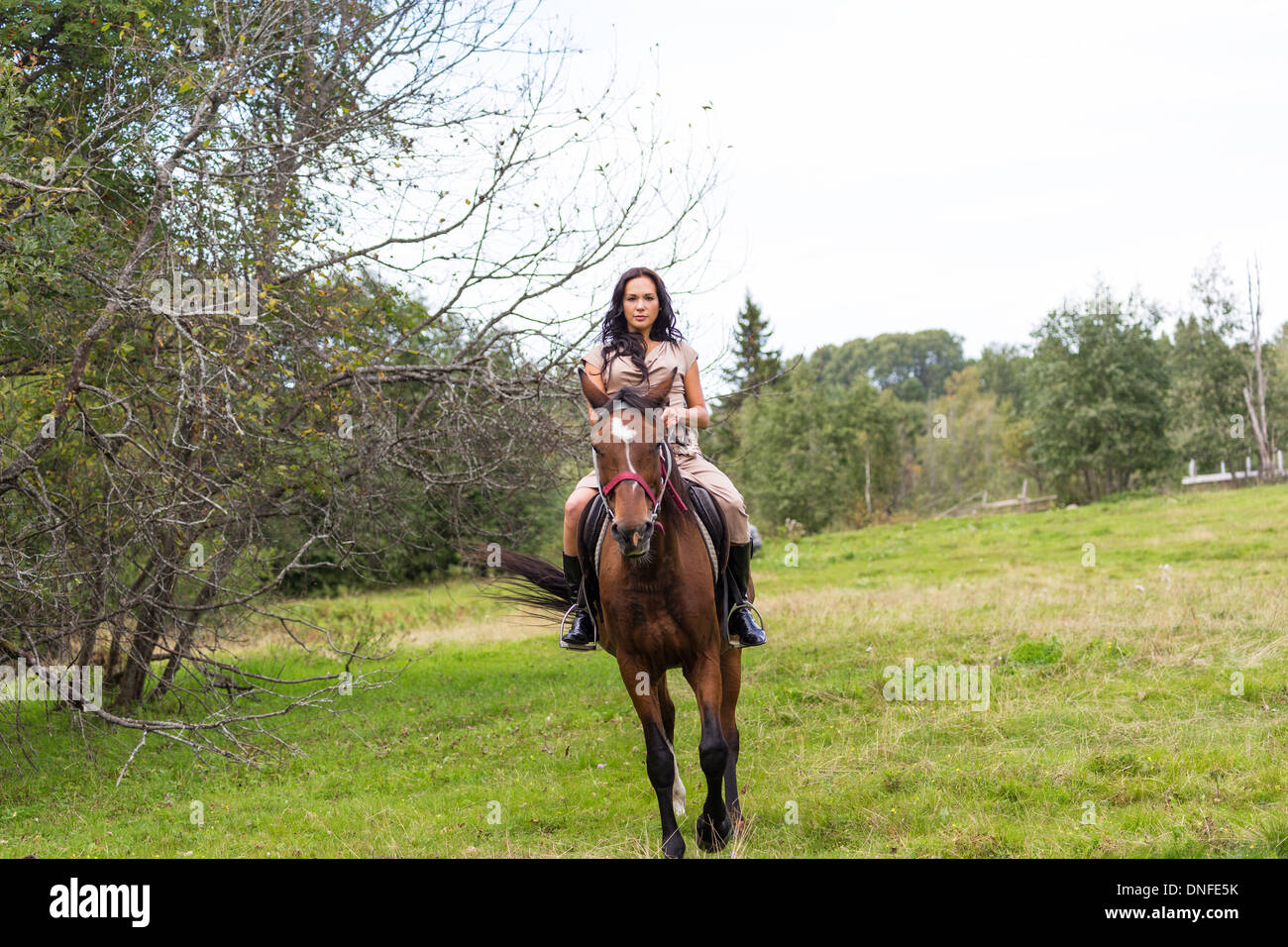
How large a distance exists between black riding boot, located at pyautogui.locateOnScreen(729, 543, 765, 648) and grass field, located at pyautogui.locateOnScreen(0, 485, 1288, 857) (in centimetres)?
113

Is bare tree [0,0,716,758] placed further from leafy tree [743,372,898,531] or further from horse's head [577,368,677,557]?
leafy tree [743,372,898,531]

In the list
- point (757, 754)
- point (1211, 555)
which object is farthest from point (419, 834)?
point (1211, 555)

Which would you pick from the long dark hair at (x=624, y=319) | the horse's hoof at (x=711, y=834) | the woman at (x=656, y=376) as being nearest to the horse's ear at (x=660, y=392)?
the woman at (x=656, y=376)

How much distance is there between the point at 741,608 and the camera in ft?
21.7

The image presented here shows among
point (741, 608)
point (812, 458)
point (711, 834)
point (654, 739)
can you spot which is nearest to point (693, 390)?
point (741, 608)

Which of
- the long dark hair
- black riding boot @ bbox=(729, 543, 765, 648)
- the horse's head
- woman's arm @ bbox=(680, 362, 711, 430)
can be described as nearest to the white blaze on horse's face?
the horse's head

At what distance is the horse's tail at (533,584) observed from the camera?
8.07 metres

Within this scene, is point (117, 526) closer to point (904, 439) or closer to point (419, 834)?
point (419, 834)

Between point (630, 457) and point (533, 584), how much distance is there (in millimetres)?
3405

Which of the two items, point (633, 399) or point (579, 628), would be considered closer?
point (633, 399)

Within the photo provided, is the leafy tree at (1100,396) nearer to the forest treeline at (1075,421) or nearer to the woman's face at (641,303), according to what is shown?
the forest treeline at (1075,421)

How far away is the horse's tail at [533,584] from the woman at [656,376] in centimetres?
120

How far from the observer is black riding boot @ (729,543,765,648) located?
6.47m

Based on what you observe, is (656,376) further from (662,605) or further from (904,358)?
(904,358)
